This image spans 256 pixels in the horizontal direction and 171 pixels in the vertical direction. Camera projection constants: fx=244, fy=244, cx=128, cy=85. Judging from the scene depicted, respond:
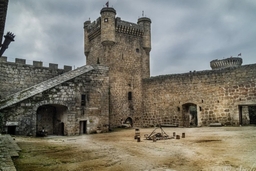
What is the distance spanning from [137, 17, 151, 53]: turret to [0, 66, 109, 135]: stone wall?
Answer: 23.9 ft

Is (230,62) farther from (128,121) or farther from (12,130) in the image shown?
(12,130)

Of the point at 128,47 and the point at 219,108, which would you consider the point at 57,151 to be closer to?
the point at 219,108

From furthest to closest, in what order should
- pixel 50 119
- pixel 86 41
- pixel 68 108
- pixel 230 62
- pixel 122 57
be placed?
pixel 230 62 < pixel 86 41 < pixel 122 57 < pixel 50 119 < pixel 68 108

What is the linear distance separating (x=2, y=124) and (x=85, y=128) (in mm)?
5380

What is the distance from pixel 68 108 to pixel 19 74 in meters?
5.37

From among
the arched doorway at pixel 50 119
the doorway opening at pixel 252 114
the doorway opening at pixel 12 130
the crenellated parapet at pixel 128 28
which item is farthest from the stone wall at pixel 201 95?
the doorway opening at pixel 12 130

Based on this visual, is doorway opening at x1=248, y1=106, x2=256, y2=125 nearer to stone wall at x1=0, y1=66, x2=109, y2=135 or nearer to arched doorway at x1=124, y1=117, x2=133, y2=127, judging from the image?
arched doorway at x1=124, y1=117, x2=133, y2=127

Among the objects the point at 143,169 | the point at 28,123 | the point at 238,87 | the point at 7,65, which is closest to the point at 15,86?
the point at 7,65

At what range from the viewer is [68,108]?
1595cm

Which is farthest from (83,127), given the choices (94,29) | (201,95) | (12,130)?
(94,29)

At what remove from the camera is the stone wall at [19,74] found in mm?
17500

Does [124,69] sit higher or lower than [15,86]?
higher

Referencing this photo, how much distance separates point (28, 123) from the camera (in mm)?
14078

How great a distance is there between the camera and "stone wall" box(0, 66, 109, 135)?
1402 cm
